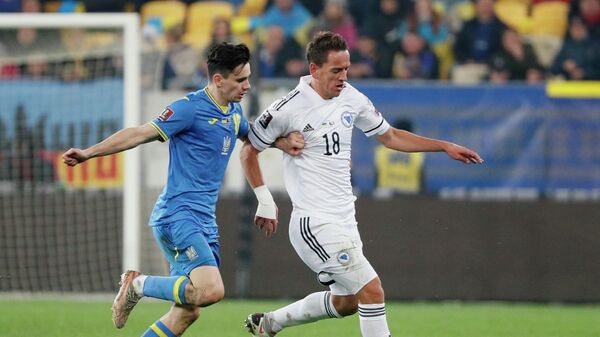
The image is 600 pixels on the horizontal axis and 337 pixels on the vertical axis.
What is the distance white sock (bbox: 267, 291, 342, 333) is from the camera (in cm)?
797

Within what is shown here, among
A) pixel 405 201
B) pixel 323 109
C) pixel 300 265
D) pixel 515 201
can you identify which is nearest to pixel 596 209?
pixel 515 201

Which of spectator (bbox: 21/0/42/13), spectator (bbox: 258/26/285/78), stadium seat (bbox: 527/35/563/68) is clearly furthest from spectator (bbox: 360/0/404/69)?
spectator (bbox: 21/0/42/13)

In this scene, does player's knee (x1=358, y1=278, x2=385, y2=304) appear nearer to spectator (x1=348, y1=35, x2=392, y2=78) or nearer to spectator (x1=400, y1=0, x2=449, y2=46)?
spectator (x1=348, y1=35, x2=392, y2=78)

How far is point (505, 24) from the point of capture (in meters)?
15.5

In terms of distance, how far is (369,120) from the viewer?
796cm

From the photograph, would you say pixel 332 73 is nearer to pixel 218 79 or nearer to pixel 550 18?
pixel 218 79

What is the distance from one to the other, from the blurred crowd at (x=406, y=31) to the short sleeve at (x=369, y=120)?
19.1 ft

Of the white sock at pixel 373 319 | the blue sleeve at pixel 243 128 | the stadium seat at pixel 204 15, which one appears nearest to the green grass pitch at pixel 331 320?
the white sock at pixel 373 319

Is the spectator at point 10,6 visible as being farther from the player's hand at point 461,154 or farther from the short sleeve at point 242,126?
the player's hand at point 461,154

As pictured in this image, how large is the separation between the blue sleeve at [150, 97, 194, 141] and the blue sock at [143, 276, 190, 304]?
3.06 ft

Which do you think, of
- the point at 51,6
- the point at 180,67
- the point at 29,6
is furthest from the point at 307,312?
the point at 51,6

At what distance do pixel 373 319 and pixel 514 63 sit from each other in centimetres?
820

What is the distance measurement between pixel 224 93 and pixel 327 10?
8607 mm

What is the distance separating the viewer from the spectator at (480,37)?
15.2 m
